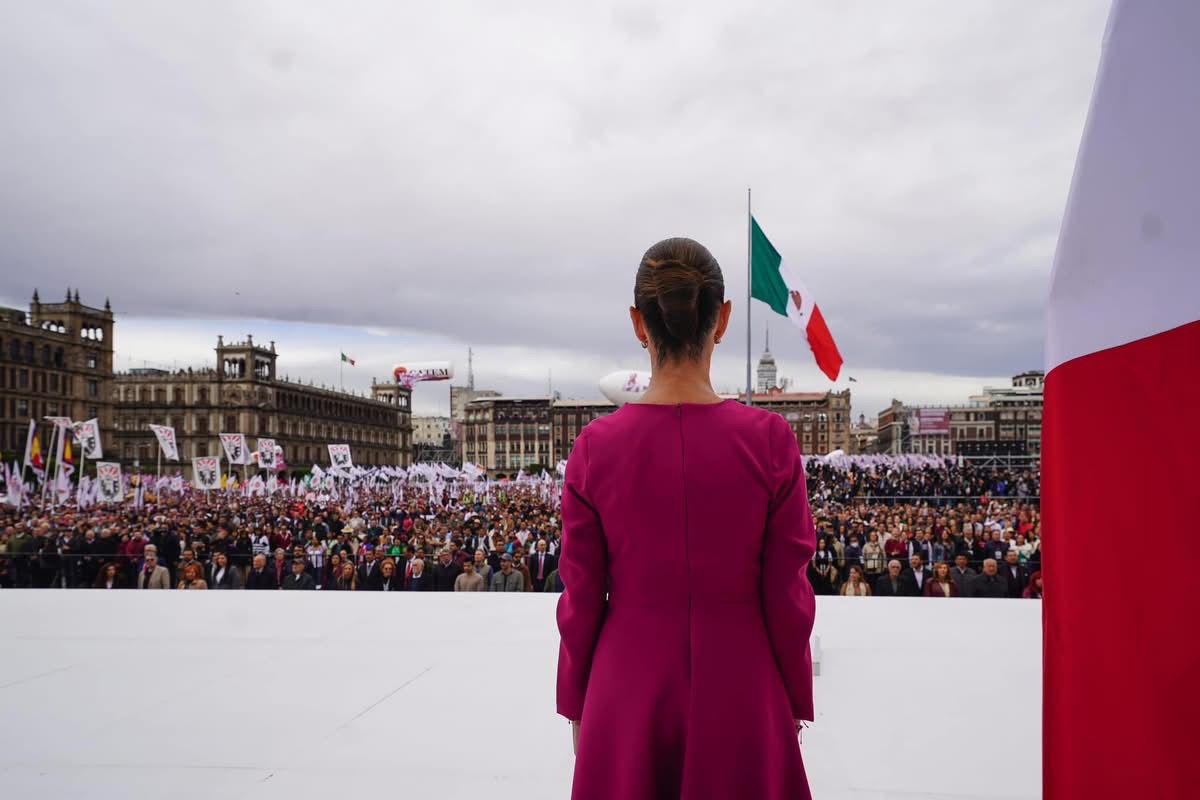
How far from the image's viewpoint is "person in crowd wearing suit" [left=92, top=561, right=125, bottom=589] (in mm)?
10484

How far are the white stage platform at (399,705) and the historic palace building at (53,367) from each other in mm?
73353

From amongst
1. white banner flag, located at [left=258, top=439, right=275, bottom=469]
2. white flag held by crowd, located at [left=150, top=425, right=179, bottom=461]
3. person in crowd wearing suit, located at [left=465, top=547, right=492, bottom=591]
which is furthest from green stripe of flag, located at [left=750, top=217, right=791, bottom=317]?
white banner flag, located at [left=258, top=439, right=275, bottom=469]

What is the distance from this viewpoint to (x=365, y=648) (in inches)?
191

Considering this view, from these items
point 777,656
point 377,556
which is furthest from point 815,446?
point 777,656

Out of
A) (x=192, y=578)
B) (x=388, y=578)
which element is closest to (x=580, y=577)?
(x=388, y=578)

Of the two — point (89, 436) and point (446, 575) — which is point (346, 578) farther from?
point (89, 436)

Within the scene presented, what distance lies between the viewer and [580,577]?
1.62m

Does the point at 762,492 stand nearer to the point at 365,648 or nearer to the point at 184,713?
the point at 184,713

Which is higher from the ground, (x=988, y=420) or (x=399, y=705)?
(x=988, y=420)

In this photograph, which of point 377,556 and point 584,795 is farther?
point 377,556

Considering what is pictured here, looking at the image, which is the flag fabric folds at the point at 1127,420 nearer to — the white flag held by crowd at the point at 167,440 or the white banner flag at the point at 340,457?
the white flag held by crowd at the point at 167,440

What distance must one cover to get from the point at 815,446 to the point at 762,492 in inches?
4704

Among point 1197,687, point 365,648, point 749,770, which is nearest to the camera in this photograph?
point 1197,687

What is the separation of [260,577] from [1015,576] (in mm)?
8935
